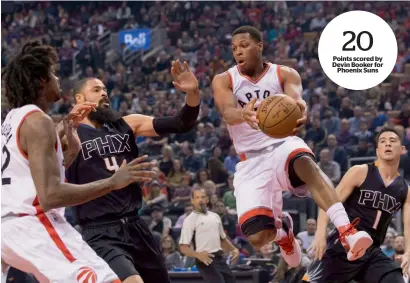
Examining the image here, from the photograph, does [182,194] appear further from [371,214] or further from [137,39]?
[137,39]

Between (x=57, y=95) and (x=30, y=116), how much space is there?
34 centimetres

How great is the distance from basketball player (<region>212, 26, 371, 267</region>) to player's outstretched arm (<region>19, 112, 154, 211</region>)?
223 cm

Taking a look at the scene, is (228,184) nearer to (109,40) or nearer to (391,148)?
(391,148)

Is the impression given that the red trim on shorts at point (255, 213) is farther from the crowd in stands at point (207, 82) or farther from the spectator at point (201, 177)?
the spectator at point (201, 177)

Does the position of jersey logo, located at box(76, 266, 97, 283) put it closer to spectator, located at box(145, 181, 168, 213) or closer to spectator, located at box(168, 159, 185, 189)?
spectator, located at box(145, 181, 168, 213)

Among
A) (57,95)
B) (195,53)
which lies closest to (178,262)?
(57,95)

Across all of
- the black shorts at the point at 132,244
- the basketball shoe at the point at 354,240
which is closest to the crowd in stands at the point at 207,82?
Result: the basketball shoe at the point at 354,240

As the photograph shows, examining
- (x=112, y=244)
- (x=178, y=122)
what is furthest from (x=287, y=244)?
(x=112, y=244)

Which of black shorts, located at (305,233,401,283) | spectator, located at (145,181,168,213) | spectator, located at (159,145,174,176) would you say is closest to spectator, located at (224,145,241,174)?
spectator, located at (159,145,174,176)

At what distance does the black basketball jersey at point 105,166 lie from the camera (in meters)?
6.96

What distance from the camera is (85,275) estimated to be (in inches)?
198

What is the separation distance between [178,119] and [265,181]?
0.94 m

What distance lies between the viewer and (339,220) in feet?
23.1

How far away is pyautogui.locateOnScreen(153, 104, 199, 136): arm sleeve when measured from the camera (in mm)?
7281
